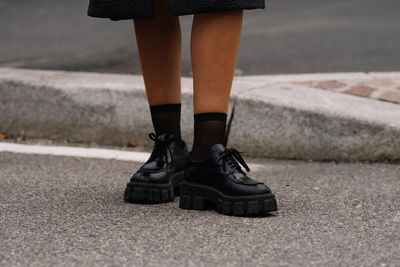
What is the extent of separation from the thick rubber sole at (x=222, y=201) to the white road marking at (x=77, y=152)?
0.92 meters

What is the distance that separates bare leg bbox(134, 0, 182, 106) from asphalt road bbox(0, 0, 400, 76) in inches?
78.6

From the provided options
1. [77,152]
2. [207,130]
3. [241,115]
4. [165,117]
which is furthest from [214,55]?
[77,152]

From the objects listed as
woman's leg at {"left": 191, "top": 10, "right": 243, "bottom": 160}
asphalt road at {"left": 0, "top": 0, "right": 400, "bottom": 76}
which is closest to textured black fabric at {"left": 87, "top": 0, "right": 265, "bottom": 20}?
woman's leg at {"left": 191, "top": 10, "right": 243, "bottom": 160}

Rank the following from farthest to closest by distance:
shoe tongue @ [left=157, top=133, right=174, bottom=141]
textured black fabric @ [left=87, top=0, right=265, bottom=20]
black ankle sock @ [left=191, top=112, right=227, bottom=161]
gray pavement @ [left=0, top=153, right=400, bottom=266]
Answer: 1. shoe tongue @ [left=157, top=133, right=174, bottom=141]
2. black ankle sock @ [left=191, top=112, right=227, bottom=161]
3. textured black fabric @ [left=87, top=0, right=265, bottom=20]
4. gray pavement @ [left=0, top=153, right=400, bottom=266]

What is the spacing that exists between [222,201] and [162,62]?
57 centimetres

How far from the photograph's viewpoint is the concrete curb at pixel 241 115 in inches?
120

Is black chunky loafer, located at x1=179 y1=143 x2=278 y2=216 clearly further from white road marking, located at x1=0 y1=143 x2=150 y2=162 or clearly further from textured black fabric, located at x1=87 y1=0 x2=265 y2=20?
white road marking, located at x1=0 y1=143 x2=150 y2=162

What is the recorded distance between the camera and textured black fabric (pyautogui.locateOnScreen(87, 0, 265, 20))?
6.67 feet

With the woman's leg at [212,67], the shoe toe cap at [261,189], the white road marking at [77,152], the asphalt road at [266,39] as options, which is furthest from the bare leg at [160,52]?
the asphalt road at [266,39]

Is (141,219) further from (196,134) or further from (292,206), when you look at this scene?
(292,206)

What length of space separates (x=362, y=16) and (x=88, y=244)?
21.7 feet

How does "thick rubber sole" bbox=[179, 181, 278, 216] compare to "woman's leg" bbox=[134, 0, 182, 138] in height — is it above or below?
below

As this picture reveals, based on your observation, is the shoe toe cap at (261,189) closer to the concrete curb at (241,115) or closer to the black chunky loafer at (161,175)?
the black chunky loafer at (161,175)

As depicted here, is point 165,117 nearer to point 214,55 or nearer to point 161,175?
point 161,175
